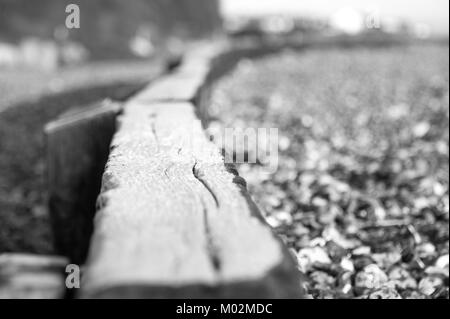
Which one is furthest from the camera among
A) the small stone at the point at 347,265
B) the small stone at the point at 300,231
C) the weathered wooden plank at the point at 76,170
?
the weathered wooden plank at the point at 76,170

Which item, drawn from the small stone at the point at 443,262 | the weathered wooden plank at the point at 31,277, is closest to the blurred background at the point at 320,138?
the small stone at the point at 443,262

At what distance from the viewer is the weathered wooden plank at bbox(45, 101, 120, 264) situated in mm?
2611

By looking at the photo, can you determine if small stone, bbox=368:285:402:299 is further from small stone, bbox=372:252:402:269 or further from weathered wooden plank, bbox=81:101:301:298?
weathered wooden plank, bbox=81:101:301:298

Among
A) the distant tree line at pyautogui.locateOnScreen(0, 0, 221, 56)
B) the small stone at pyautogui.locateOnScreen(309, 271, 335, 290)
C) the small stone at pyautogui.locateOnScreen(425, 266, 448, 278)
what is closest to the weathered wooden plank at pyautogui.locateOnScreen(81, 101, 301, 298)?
the small stone at pyautogui.locateOnScreen(309, 271, 335, 290)

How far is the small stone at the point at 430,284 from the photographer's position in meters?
1.80

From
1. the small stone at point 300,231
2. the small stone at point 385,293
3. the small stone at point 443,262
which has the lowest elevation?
the small stone at point 385,293

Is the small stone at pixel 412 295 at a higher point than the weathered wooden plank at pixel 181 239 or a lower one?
lower

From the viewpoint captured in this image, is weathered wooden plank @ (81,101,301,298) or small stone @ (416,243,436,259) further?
small stone @ (416,243,436,259)

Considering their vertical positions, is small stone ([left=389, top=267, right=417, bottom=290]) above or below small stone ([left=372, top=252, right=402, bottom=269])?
below

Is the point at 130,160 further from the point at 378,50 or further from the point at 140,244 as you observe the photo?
the point at 378,50

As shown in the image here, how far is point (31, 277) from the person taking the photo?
2.42 meters

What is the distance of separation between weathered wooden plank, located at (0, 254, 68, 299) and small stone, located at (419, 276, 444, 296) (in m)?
1.45

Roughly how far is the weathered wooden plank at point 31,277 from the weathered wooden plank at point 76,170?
15cm

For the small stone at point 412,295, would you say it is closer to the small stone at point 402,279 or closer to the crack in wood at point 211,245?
the small stone at point 402,279
